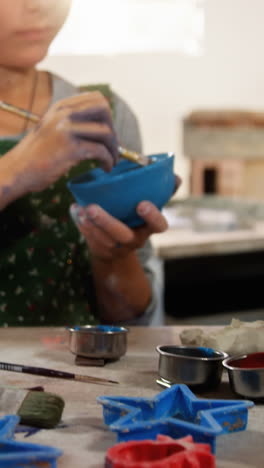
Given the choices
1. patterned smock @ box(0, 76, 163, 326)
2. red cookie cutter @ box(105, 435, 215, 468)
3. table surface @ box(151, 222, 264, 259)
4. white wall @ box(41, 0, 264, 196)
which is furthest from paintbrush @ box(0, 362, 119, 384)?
white wall @ box(41, 0, 264, 196)

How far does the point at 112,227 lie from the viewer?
1.30 m

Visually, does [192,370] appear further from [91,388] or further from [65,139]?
[65,139]

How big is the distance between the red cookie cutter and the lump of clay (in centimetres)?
35

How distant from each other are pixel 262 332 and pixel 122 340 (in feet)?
0.71

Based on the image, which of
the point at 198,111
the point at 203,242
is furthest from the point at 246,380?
the point at 198,111

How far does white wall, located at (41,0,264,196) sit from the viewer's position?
359 centimetres

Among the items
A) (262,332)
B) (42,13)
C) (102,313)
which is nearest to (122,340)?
(262,332)

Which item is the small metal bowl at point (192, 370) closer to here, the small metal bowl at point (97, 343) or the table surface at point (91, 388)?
the table surface at point (91, 388)

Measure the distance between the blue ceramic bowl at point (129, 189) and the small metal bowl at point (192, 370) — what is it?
0.46m

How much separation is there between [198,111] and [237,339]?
338 cm

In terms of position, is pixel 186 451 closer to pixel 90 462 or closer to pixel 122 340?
pixel 90 462

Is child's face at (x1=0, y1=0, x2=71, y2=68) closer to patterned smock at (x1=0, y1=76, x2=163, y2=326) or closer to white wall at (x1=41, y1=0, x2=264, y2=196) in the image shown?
patterned smock at (x1=0, y1=76, x2=163, y2=326)

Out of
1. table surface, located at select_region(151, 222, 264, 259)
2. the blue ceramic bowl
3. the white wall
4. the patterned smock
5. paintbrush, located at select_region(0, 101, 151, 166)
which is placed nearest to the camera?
the blue ceramic bowl

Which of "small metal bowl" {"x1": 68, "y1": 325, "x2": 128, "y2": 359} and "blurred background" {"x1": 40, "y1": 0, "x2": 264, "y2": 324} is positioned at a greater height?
"blurred background" {"x1": 40, "y1": 0, "x2": 264, "y2": 324}
